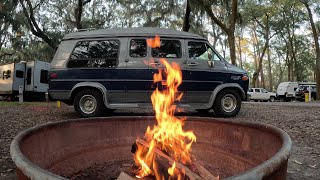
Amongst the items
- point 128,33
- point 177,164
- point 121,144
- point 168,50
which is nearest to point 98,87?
point 128,33

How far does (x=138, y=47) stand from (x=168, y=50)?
0.89 metres

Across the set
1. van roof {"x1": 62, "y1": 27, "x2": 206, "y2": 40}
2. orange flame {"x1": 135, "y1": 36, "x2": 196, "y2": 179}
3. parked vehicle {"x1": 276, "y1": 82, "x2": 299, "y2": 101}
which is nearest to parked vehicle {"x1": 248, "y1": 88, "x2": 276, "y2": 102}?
parked vehicle {"x1": 276, "y1": 82, "x2": 299, "y2": 101}

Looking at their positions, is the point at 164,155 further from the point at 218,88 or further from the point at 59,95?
the point at 59,95

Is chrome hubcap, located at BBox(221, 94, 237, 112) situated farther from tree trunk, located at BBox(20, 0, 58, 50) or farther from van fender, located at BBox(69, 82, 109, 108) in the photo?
tree trunk, located at BBox(20, 0, 58, 50)

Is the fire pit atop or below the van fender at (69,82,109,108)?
below

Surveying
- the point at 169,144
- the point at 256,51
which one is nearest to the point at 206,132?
the point at 169,144

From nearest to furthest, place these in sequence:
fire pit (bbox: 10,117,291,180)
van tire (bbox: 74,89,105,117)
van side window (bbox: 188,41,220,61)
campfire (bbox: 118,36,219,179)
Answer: campfire (bbox: 118,36,219,179) → fire pit (bbox: 10,117,291,180) → van tire (bbox: 74,89,105,117) → van side window (bbox: 188,41,220,61)

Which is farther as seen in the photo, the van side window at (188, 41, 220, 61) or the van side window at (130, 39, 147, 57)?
the van side window at (188, 41, 220, 61)

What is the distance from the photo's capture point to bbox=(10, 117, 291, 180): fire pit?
3.48 meters

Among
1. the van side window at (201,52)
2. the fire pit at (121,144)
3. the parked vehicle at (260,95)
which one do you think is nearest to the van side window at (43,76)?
the van side window at (201,52)

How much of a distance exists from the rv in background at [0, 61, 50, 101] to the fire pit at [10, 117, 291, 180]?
19341 mm

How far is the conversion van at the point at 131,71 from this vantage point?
866cm

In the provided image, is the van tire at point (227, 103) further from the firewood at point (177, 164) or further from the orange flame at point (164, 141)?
the firewood at point (177, 164)

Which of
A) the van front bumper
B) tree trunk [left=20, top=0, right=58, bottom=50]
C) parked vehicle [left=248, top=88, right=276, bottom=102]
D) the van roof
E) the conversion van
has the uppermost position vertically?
tree trunk [left=20, top=0, right=58, bottom=50]
